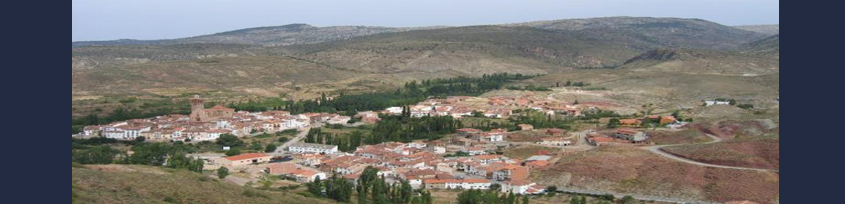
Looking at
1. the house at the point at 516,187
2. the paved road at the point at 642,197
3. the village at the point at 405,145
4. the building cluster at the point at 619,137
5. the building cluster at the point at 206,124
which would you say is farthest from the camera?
the building cluster at the point at 206,124

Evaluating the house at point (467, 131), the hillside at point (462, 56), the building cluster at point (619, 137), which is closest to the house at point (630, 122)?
the building cluster at point (619, 137)

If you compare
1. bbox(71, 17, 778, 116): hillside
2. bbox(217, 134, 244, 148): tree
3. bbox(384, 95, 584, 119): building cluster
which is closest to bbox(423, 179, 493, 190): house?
bbox(217, 134, 244, 148): tree

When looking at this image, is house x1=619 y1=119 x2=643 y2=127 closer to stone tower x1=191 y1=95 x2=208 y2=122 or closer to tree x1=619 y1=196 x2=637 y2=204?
tree x1=619 y1=196 x2=637 y2=204

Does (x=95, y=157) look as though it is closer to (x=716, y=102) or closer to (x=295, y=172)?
(x=295, y=172)

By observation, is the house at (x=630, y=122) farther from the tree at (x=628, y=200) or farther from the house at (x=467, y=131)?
the tree at (x=628, y=200)

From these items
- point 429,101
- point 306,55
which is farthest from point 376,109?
point 306,55
